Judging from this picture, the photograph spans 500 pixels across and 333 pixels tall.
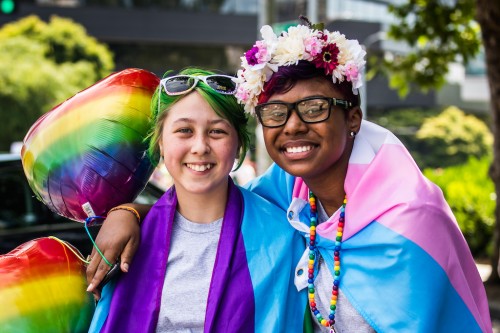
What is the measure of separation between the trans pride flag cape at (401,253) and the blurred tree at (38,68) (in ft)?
51.6

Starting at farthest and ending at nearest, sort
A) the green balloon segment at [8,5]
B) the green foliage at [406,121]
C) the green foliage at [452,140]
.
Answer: the green foliage at [406,121] → the green foliage at [452,140] → the green balloon segment at [8,5]

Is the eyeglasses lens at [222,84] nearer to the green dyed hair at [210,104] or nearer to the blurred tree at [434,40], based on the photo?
the green dyed hair at [210,104]

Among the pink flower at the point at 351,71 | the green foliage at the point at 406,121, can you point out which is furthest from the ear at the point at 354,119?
the green foliage at the point at 406,121

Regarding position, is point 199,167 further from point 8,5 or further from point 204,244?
point 8,5

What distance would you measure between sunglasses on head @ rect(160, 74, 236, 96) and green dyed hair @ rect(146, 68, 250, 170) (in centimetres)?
1

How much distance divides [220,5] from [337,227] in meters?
33.6

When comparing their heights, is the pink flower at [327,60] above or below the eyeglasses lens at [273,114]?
above

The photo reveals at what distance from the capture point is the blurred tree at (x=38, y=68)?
60.4ft

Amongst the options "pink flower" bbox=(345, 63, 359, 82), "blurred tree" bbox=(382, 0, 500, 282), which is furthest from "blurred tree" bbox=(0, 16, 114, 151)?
"pink flower" bbox=(345, 63, 359, 82)

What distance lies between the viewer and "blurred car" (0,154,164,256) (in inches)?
191

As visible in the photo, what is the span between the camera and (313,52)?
7.98 feet

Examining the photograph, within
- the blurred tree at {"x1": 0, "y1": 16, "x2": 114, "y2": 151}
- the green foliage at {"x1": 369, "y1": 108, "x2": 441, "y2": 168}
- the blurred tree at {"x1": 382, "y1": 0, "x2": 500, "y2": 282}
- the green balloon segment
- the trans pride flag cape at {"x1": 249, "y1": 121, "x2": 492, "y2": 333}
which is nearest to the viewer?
the trans pride flag cape at {"x1": 249, "y1": 121, "x2": 492, "y2": 333}

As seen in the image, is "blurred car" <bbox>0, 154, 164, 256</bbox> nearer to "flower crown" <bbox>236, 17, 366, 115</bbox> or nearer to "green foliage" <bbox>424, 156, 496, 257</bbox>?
"flower crown" <bbox>236, 17, 366, 115</bbox>

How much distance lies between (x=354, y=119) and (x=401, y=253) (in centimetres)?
52
